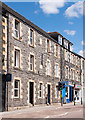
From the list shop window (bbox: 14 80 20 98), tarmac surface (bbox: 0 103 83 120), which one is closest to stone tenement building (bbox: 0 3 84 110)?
shop window (bbox: 14 80 20 98)

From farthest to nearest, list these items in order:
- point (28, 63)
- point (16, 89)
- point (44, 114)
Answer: point (28, 63) → point (16, 89) → point (44, 114)

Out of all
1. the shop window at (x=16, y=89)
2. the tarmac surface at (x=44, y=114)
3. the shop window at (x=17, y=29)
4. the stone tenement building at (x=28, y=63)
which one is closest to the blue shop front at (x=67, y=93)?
the stone tenement building at (x=28, y=63)

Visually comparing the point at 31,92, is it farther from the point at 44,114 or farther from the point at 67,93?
the point at 67,93

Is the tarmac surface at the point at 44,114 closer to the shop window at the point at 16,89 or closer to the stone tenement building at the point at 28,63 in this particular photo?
the stone tenement building at the point at 28,63

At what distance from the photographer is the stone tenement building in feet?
75.0

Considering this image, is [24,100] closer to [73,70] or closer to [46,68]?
[46,68]

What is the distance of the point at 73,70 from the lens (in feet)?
157

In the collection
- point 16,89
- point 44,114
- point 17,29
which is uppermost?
point 17,29

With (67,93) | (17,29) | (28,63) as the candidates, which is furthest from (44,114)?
(67,93)

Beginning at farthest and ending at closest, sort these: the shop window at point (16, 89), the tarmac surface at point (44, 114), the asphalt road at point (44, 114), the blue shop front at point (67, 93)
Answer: the blue shop front at point (67, 93) < the shop window at point (16, 89) < the asphalt road at point (44, 114) < the tarmac surface at point (44, 114)

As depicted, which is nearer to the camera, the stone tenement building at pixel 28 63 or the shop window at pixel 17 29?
the stone tenement building at pixel 28 63

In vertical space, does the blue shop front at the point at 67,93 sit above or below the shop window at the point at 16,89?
below

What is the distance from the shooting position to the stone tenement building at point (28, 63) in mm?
22875

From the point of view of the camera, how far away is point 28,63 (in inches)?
1076
